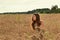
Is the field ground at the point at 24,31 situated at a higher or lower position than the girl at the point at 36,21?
lower

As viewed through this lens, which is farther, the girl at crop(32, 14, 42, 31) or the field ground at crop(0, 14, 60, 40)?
the field ground at crop(0, 14, 60, 40)

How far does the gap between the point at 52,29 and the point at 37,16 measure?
26.0 ft

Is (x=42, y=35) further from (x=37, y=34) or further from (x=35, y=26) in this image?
(x=35, y=26)

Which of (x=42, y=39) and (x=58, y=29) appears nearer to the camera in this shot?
(x=42, y=39)

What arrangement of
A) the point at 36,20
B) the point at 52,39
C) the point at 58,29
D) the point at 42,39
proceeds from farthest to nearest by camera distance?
the point at 58,29, the point at 52,39, the point at 42,39, the point at 36,20

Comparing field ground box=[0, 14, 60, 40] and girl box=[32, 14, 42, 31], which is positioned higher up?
girl box=[32, 14, 42, 31]

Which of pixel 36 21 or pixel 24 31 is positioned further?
pixel 24 31

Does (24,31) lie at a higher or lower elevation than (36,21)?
lower

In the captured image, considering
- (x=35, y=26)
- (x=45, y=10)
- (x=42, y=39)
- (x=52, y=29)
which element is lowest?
(x=45, y=10)

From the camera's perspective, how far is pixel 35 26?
8.41 m

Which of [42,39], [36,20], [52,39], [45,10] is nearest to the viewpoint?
[36,20]

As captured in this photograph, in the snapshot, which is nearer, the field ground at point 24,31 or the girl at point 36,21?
the girl at point 36,21

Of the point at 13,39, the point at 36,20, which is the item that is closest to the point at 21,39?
the point at 13,39

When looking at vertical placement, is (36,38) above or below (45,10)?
above
